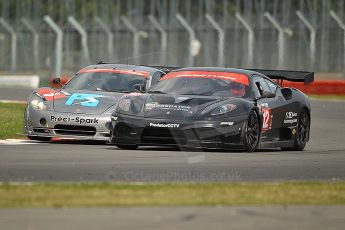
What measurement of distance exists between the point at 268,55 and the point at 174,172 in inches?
1294

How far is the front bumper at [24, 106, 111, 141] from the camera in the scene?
16016 mm

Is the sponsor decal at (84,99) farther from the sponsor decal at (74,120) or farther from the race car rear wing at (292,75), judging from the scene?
the race car rear wing at (292,75)

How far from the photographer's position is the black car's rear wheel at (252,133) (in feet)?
48.0

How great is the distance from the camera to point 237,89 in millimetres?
15570

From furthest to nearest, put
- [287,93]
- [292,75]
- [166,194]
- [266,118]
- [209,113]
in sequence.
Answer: [292,75], [287,93], [266,118], [209,113], [166,194]

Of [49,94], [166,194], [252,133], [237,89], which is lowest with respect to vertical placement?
[252,133]

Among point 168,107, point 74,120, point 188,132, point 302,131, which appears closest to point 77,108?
point 74,120

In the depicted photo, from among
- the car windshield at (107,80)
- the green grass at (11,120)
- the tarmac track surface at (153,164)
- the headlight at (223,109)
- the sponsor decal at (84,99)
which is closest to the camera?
the tarmac track surface at (153,164)

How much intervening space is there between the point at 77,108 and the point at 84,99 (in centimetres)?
27

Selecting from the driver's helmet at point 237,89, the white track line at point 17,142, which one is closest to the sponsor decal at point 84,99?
the white track line at point 17,142

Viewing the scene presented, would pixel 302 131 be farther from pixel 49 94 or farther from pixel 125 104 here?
pixel 49 94

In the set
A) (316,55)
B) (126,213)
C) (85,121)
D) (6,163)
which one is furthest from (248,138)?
(316,55)

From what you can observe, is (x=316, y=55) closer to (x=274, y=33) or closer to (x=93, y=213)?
(x=274, y=33)

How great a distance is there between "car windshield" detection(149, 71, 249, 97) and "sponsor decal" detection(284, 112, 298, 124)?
33.9 inches
